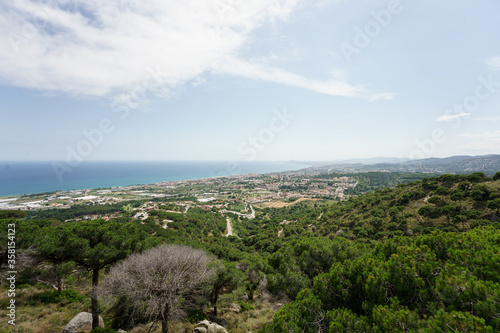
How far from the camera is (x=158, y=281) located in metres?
6.83

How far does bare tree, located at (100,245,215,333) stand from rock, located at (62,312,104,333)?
1991mm

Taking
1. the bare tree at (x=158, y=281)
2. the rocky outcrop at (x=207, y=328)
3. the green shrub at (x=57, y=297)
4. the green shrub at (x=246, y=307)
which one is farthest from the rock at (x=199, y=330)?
the green shrub at (x=57, y=297)

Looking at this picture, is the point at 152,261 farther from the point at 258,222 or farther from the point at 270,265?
the point at 258,222

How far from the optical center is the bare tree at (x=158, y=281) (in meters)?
6.66

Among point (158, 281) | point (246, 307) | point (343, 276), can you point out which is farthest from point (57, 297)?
point (343, 276)

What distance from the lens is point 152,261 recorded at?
7.44 meters

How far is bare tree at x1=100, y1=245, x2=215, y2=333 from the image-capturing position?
6.66 m

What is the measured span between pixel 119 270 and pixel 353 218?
33162mm

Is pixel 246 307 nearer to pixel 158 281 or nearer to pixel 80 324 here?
pixel 158 281

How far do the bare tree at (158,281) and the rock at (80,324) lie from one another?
199cm

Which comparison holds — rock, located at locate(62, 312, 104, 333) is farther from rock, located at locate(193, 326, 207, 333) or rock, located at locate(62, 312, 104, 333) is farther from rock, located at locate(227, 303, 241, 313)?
rock, located at locate(227, 303, 241, 313)

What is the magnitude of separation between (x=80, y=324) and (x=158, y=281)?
4398mm

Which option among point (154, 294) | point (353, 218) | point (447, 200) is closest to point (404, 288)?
point (154, 294)

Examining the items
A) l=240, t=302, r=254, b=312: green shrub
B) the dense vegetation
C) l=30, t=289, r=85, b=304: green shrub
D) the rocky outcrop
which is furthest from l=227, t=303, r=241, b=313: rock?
l=30, t=289, r=85, b=304: green shrub
